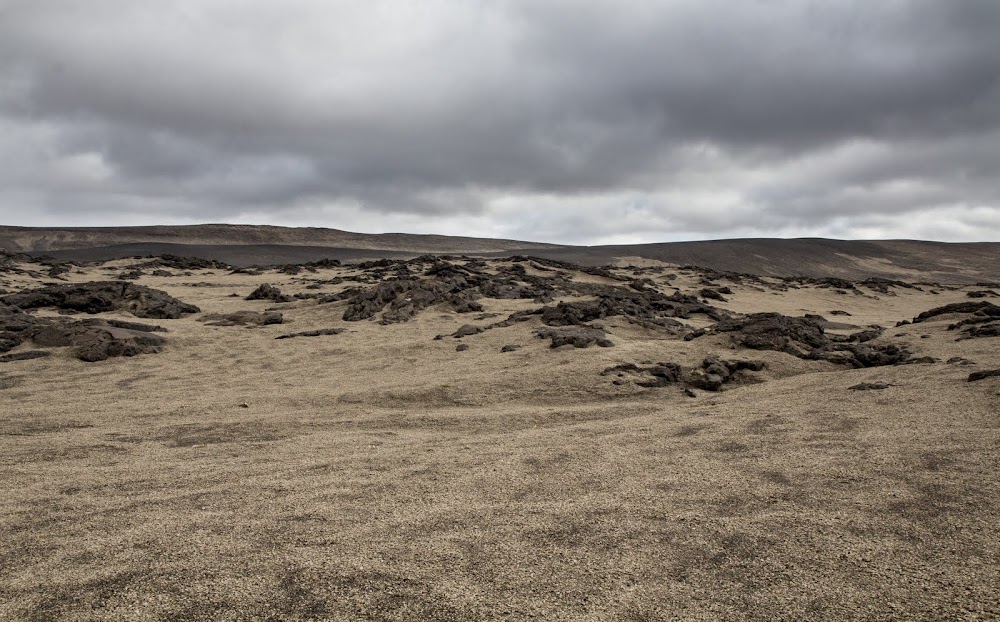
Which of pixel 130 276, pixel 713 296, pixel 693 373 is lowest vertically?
pixel 693 373

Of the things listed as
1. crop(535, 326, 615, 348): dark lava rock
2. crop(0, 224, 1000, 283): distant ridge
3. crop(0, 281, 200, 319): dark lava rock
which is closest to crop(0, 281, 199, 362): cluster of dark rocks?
crop(0, 281, 200, 319): dark lava rock

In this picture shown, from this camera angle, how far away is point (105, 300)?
15.7 m

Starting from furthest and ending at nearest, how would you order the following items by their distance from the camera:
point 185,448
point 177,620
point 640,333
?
point 640,333 < point 185,448 < point 177,620

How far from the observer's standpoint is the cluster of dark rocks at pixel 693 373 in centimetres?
792

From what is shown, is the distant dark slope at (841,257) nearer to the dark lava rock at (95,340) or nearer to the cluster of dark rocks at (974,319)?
the cluster of dark rocks at (974,319)

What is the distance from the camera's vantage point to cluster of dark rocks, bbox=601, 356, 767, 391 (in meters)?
7.92

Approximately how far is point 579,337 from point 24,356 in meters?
9.40

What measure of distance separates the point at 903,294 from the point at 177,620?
33.3 m

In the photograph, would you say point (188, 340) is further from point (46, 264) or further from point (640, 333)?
point (46, 264)

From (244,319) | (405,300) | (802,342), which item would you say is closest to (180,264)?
(244,319)

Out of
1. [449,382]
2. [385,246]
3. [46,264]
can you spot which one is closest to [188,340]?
[449,382]

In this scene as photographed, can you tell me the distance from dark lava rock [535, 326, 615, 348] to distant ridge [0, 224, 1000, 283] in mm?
34491

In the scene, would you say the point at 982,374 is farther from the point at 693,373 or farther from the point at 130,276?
the point at 130,276

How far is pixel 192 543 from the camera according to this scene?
3.16 meters
